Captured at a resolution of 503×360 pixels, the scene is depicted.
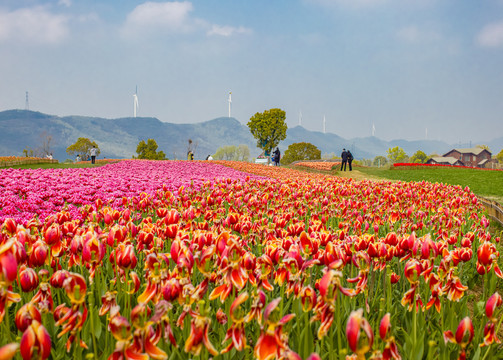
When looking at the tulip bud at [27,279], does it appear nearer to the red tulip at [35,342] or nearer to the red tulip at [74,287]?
the red tulip at [74,287]

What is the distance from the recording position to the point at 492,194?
67.9 feet

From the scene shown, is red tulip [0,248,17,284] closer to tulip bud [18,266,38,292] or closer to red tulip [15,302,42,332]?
red tulip [15,302,42,332]

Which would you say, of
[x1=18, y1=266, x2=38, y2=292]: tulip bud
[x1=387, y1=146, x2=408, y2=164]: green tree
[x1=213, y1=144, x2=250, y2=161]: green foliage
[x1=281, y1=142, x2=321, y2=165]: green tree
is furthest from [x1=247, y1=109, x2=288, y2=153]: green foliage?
[x1=213, y1=144, x2=250, y2=161]: green foliage

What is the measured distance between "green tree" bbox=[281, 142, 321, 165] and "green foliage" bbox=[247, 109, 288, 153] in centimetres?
2647

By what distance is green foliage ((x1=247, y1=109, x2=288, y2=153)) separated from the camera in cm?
7307

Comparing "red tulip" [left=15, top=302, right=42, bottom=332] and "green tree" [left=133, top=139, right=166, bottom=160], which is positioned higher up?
"green tree" [left=133, top=139, right=166, bottom=160]

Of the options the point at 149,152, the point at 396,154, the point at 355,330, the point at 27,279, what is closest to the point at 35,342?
the point at 27,279

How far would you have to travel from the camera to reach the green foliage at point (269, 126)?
73.1 m

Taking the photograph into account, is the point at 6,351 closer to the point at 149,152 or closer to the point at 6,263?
the point at 6,263

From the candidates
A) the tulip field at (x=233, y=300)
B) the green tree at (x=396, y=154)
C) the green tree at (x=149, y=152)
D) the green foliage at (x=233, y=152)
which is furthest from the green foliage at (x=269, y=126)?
the green foliage at (x=233, y=152)

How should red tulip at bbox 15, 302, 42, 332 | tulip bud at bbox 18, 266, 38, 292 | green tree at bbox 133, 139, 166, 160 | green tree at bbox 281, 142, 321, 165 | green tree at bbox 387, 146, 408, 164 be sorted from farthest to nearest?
1. green tree at bbox 387, 146, 408, 164
2. green tree at bbox 281, 142, 321, 165
3. green tree at bbox 133, 139, 166, 160
4. tulip bud at bbox 18, 266, 38, 292
5. red tulip at bbox 15, 302, 42, 332

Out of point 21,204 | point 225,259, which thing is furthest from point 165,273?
point 21,204

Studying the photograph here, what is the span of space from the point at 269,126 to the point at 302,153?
2988cm

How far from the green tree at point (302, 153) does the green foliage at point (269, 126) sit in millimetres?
26473
